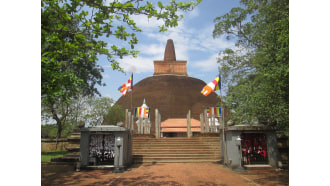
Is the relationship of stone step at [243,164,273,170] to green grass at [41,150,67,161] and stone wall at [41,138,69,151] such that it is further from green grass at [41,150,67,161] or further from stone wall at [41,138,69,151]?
stone wall at [41,138,69,151]

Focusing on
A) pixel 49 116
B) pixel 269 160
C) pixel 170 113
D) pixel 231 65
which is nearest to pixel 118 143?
pixel 269 160

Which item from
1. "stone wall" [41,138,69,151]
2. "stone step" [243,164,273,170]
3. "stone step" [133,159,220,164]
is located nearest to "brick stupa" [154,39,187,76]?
"stone wall" [41,138,69,151]

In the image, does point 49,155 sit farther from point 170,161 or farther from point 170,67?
point 170,67

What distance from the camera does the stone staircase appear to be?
11766mm

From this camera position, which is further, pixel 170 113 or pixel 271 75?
pixel 170 113

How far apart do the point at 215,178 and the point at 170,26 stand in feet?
17.0

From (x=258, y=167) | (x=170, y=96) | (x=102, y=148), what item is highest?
(x=170, y=96)

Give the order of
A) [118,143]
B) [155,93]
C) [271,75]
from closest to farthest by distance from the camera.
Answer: [271,75] → [118,143] → [155,93]

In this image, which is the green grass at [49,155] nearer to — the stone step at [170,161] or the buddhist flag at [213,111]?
the stone step at [170,161]

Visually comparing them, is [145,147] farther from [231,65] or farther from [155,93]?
[155,93]

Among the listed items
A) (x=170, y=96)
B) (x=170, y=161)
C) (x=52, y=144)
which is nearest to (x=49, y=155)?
(x=52, y=144)

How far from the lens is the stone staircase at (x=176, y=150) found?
463 inches

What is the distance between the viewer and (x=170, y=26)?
478 centimetres

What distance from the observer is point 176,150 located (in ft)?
42.1
